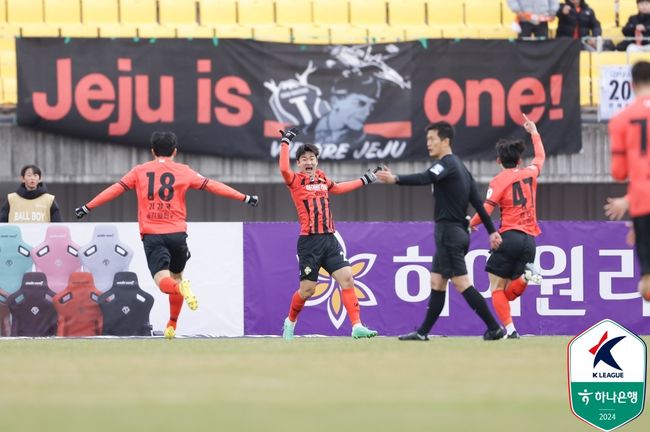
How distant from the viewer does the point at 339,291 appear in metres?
15.5

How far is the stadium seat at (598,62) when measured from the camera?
779 inches

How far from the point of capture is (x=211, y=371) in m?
9.14

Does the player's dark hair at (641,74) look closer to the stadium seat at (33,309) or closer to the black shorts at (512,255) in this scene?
the black shorts at (512,255)

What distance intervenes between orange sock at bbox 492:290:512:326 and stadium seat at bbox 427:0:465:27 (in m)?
8.76

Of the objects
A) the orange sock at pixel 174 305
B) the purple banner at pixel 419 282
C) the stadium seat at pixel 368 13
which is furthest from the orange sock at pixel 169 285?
the stadium seat at pixel 368 13

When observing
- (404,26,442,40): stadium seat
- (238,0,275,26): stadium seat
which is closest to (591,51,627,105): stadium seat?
(404,26,442,40): stadium seat

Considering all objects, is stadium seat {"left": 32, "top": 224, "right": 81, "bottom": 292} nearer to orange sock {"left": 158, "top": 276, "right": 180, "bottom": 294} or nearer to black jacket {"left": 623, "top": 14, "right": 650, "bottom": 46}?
orange sock {"left": 158, "top": 276, "right": 180, "bottom": 294}

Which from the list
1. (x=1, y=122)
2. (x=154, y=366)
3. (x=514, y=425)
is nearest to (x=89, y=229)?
(x=1, y=122)

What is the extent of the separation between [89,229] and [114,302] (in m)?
0.84

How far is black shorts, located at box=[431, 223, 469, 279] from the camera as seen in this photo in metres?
11.9

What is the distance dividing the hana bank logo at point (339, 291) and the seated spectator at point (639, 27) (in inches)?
270

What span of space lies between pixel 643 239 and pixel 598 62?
11492mm

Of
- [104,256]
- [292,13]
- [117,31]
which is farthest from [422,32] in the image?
[104,256]

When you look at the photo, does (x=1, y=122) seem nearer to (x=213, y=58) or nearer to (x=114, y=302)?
(x=213, y=58)
